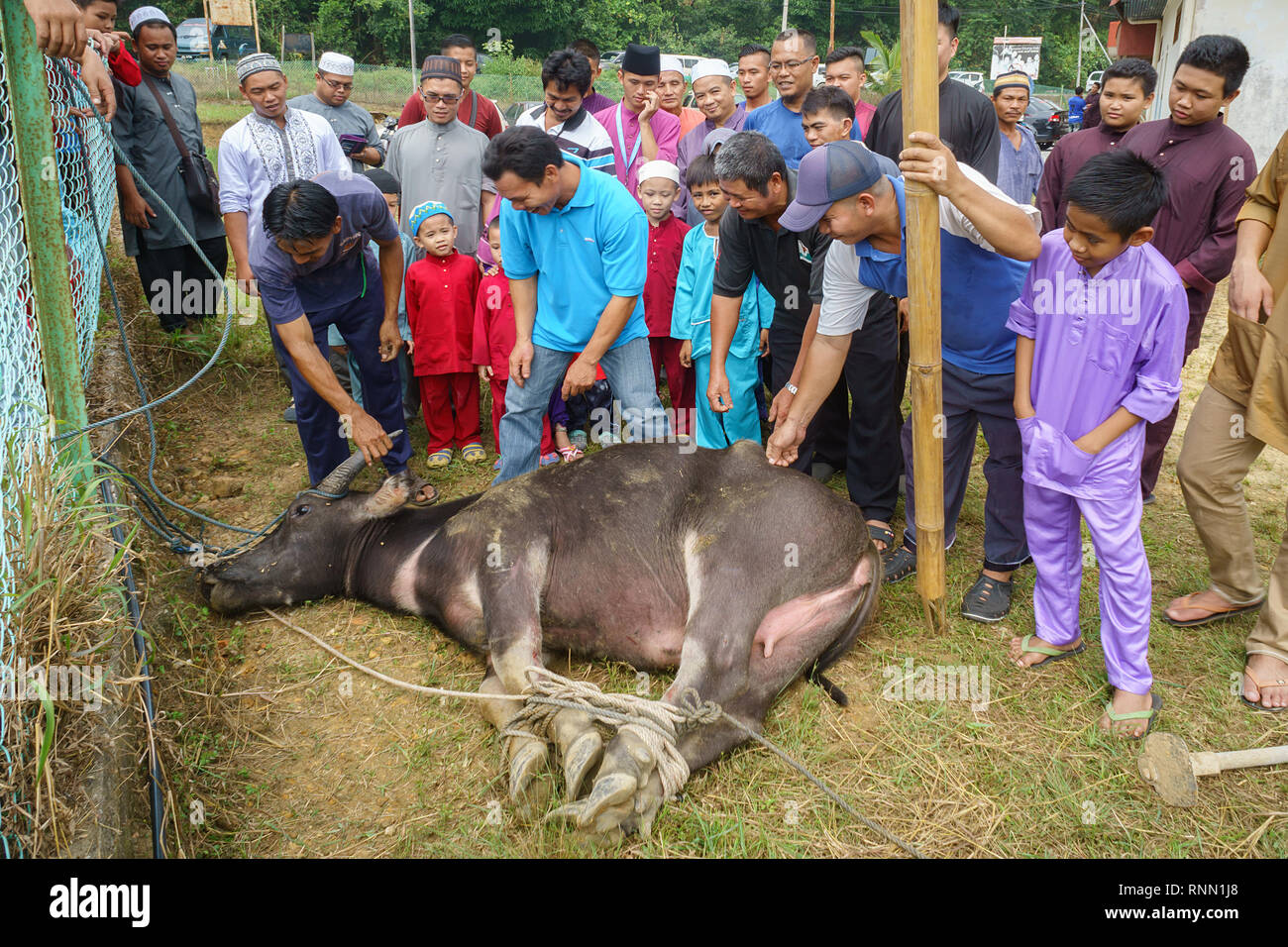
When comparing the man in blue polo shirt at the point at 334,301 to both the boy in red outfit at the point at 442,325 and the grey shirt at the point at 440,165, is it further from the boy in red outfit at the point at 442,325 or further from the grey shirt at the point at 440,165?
the grey shirt at the point at 440,165

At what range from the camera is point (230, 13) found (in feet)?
53.8

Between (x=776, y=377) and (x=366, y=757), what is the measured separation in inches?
114

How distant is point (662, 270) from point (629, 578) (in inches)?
107

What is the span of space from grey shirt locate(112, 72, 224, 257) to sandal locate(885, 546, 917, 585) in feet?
17.1

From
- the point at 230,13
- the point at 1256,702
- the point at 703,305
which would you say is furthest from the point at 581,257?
the point at 230,13

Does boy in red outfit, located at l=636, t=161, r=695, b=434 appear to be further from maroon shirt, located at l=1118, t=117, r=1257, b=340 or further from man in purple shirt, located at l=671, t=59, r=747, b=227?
maroon shirt, located at l=1118, t=117, r=1257, b=340

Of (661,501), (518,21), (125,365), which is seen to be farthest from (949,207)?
(518,21)

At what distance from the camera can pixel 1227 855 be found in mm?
2682

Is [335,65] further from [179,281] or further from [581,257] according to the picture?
[581,257]

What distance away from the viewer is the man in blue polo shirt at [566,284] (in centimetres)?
407

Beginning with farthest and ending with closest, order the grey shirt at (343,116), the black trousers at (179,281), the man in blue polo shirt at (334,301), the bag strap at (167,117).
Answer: the grey shirt at (343,116) < the black trousers at (179,281) < the bag strap at (167,117) < the man in blue polo shirt at (334,301)

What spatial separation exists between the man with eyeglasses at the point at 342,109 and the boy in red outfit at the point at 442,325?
1.57m

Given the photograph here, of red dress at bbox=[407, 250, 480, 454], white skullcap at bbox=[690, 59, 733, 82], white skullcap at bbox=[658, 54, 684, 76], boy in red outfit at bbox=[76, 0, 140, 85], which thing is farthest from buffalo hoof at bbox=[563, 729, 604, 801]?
white skullcap at bbox=[658, 54, 684, 76]

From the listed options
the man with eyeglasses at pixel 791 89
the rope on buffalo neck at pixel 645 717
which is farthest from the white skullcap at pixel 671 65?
the rope on buffalo neck at pixel 645 717
